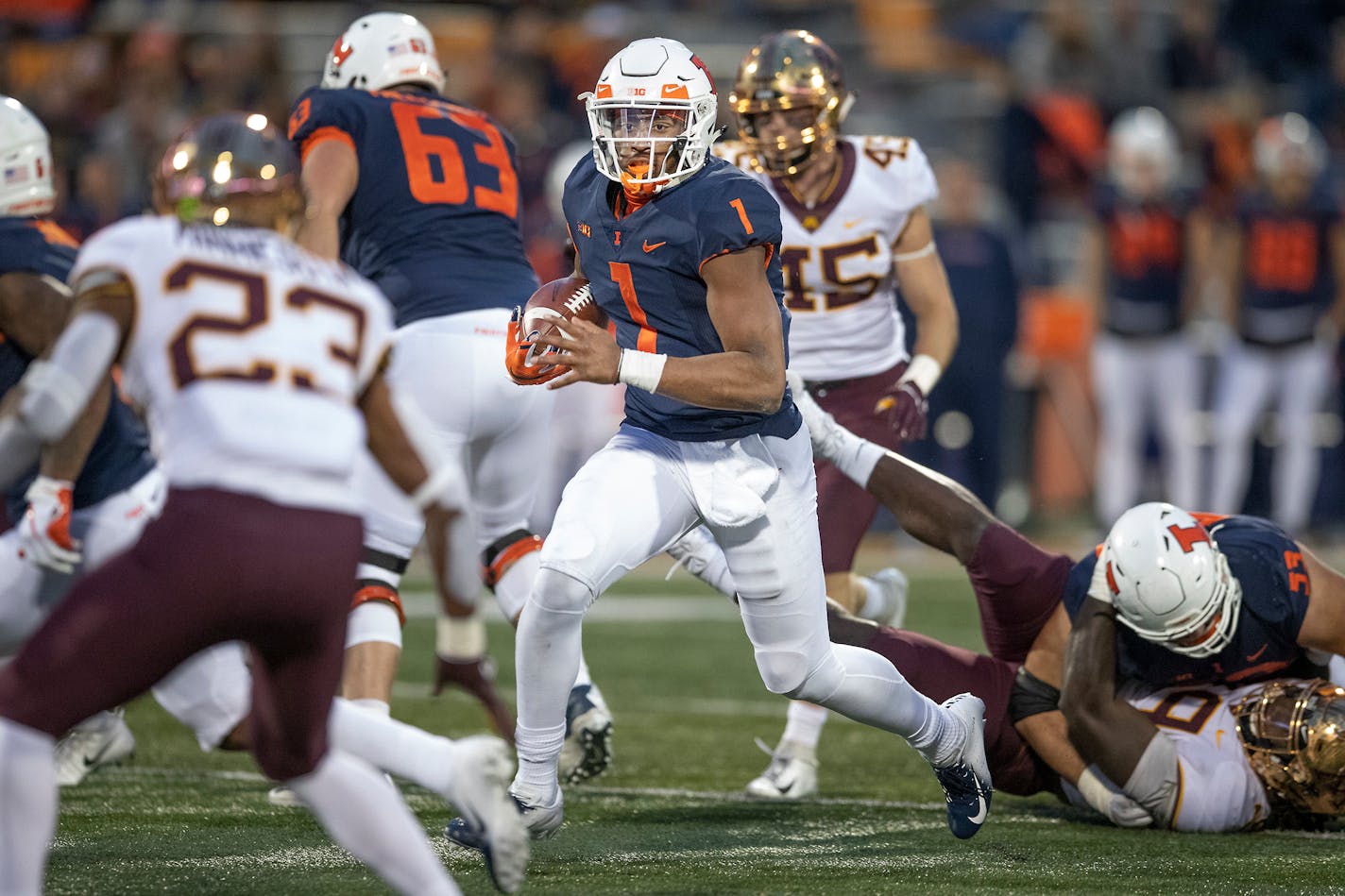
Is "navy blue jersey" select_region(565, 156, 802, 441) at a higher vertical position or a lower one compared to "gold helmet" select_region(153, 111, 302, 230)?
lower

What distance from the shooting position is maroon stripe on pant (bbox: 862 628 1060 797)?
180 inches

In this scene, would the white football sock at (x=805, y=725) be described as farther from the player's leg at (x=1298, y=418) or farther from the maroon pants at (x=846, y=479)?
the player's leg at (x=1298, y=418)

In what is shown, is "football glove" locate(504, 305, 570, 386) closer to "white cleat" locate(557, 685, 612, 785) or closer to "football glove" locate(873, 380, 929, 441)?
"white cleat" locate(557, 685, 612, 785)

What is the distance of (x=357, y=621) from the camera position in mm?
4598

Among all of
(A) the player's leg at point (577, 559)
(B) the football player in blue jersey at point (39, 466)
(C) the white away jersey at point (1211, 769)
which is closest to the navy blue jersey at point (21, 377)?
(B) the football player in blue jersey at point (39, 466)

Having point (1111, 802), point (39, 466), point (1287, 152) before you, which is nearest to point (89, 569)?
point (39, 466)

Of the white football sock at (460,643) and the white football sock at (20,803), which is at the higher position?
the white football sock at (20,803)

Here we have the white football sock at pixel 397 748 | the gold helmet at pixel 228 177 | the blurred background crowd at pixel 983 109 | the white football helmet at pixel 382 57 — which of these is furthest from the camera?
the blurred background crowd at pixel 983 109

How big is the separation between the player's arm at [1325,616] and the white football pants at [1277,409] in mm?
6465

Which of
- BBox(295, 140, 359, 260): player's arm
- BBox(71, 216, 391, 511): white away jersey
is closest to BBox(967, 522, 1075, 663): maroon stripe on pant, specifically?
BBox(295, 140, 359, 260): player's arm

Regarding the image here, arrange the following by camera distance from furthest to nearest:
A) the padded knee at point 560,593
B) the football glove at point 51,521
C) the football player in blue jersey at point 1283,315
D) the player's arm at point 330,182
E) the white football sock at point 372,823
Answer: the football player in blue jersey at point 1283,315, the player's arm at point 330,182, the padded knee at point 560,593, the football glove at point 51,521, the white football sock at point 372,823

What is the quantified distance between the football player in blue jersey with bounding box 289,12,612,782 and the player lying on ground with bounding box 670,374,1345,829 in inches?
21.7

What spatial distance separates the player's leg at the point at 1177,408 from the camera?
34.8 feet

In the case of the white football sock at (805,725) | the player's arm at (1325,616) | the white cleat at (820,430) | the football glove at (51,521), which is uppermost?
the white cleat at (820,430)
